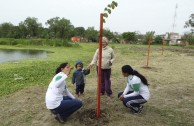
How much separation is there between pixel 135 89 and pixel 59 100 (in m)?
1.60

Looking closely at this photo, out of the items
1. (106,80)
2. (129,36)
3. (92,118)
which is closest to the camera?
(92,118)

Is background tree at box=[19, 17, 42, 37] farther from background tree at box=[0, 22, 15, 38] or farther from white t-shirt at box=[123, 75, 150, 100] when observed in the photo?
white t-shirt at box=[123, 75, 150, 100]

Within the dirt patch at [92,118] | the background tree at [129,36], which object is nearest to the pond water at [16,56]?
the dirt patch at [92,118]

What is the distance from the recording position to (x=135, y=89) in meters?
5.23

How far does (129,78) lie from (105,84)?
1435 mm

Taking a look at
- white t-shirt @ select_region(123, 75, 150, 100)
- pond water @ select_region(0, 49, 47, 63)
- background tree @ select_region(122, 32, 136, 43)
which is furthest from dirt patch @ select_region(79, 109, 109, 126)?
background tree @ select_region(122, 32, 136, 43)

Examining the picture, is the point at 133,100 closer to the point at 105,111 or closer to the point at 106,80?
the point at 105,111

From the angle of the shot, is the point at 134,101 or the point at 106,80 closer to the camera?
the point at 134,101

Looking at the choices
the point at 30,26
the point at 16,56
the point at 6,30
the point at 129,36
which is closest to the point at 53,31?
the point at 30,26

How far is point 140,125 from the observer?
4926 millimetres

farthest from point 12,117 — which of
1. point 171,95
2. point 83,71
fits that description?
point 171,95

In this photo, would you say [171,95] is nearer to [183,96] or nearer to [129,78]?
[183,96]

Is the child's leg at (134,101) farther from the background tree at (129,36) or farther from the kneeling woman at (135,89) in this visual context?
the background tree at (129,36)

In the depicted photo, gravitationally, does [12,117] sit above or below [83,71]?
below
